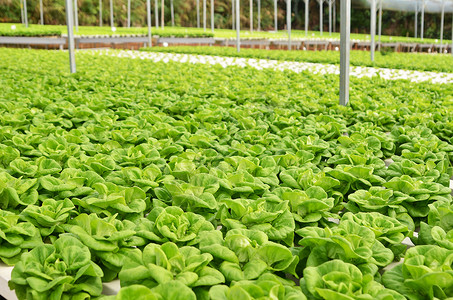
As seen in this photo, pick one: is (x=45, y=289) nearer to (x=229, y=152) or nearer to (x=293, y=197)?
(x=293, y=197)

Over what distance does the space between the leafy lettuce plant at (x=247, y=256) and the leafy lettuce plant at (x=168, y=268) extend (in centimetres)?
6

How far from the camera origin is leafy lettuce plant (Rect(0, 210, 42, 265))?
2.31 m

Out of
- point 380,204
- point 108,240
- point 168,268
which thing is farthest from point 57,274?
point 380,204

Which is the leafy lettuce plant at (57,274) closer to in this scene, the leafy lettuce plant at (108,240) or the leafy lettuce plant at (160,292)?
the leafy lettuce plant at (108,240)

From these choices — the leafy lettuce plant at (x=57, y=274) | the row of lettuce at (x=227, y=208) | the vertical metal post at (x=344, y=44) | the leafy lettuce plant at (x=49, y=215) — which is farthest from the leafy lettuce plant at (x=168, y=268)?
the vertical metal post at (x=344, y=44)

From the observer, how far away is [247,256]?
7.02 feet

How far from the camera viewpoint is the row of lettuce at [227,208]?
1947 mm

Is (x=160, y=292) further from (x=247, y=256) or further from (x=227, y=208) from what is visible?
(x=227, y=208)

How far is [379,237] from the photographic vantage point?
228 cm

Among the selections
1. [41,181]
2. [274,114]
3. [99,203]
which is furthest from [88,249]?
[274,114]

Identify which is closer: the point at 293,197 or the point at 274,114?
the point at 293,197

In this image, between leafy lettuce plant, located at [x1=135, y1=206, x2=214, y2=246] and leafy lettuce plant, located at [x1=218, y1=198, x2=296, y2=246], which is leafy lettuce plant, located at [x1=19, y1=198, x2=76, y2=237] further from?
leafy lettuce plant, located at [x1=218, y1=198, x2=296, y2=246]

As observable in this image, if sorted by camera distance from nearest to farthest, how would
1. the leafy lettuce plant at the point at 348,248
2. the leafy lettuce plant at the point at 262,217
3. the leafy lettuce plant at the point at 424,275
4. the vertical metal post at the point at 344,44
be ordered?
the leafy lettuce plant at the point at 424,275
the leafy lettuce plant at the point at 348,248
the leafy lettuce plant at the point at 262,217
the vertical metal post at the point at 344,44

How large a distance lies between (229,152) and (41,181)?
57.3 inches
